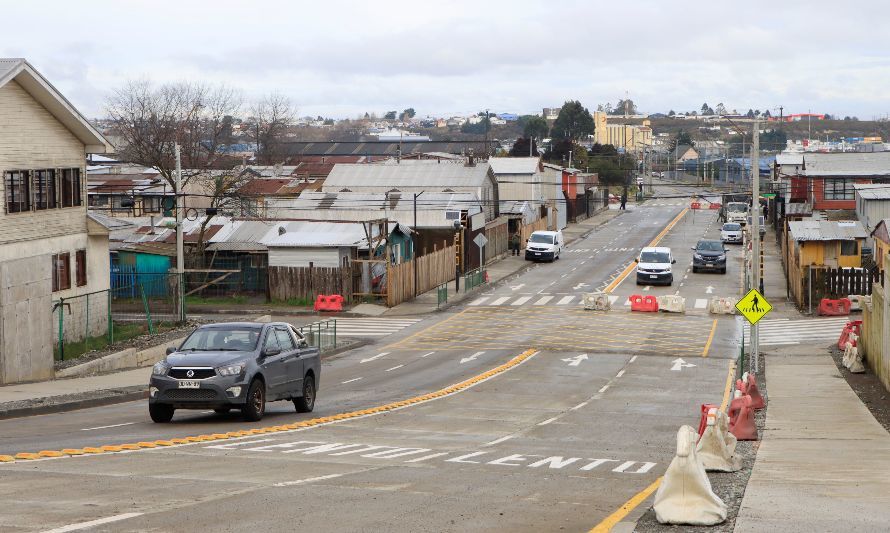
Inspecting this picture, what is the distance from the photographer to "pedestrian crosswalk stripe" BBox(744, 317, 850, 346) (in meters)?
43.3

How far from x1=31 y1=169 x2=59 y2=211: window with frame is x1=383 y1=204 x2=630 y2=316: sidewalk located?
1860 cm

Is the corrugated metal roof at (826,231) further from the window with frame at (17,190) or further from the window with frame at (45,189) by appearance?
the window with frame at (17,190)

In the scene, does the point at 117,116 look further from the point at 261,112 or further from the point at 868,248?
the point at 261,112

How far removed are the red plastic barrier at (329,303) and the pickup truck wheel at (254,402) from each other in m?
31.6

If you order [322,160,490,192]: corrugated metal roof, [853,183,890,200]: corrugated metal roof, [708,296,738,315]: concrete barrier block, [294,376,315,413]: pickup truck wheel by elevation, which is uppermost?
[322,160,490,192]: corrugated metal roof

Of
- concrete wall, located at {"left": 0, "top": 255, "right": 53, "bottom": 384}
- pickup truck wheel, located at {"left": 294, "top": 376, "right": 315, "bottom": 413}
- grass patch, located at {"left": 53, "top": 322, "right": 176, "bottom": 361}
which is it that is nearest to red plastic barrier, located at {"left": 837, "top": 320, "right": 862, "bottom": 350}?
pickup truck wheel, located at {"left": 294, "top": 376, "right": 315, "bottom": 413}

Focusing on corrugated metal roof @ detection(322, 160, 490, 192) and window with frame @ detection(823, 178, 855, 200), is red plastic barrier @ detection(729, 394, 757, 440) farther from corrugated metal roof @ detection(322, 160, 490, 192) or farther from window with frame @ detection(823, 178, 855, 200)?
window with frame @ detection(823, 178, 855, 200)

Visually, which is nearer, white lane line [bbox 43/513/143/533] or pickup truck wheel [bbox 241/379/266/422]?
white lane line [bbox 43/513/143/533]

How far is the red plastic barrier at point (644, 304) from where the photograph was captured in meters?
52.6

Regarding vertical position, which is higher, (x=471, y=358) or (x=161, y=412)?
(x=161, y=412)

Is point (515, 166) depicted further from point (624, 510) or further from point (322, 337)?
point (624, 510)

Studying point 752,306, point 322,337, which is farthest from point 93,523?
point 322,337

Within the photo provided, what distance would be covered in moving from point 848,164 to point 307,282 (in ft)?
141

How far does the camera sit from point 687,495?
1127 centimetres
